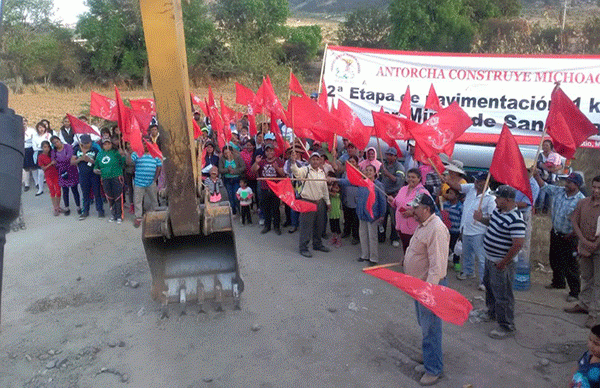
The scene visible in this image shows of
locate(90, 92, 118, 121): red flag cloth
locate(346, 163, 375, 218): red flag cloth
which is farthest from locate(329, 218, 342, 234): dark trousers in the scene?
locate(90, 92, 118, 121): red flag cloth

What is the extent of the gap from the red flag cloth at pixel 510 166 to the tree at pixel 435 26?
2882 centimetres

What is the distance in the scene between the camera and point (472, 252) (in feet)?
23.8

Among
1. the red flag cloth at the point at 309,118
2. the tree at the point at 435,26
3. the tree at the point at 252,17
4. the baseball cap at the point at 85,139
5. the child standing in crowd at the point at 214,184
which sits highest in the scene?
the tree at the point at 252,17

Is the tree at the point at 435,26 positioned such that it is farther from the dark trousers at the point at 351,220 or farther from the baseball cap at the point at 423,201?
the baseball cap at the point at 423,201

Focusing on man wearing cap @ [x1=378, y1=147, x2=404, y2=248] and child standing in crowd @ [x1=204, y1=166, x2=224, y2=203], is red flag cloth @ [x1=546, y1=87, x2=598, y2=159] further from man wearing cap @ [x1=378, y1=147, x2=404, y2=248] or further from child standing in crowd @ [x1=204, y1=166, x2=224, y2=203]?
child standing in crowd @ [x1=204, y1=166, x2=224, y2=203]

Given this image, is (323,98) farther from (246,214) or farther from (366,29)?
(366,29)

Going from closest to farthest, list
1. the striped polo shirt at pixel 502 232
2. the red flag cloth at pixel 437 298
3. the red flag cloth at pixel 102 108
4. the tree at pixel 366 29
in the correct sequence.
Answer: the red flag cloth at pixel 437 298, the striped polo shirt at pixel 502 232, the red flag cloth at pixel 102 108, the tree at pixel 366 29

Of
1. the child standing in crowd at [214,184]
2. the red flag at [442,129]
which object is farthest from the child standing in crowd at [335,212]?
the red flag at [442,129]

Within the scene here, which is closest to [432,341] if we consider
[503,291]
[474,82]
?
[503,291]

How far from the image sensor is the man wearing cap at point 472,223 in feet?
22.4

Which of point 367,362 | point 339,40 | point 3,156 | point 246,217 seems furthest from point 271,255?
point 339,40

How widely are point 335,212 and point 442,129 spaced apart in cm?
276

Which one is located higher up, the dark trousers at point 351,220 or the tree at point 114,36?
the tree at point 114,36

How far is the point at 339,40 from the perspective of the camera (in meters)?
42.5
